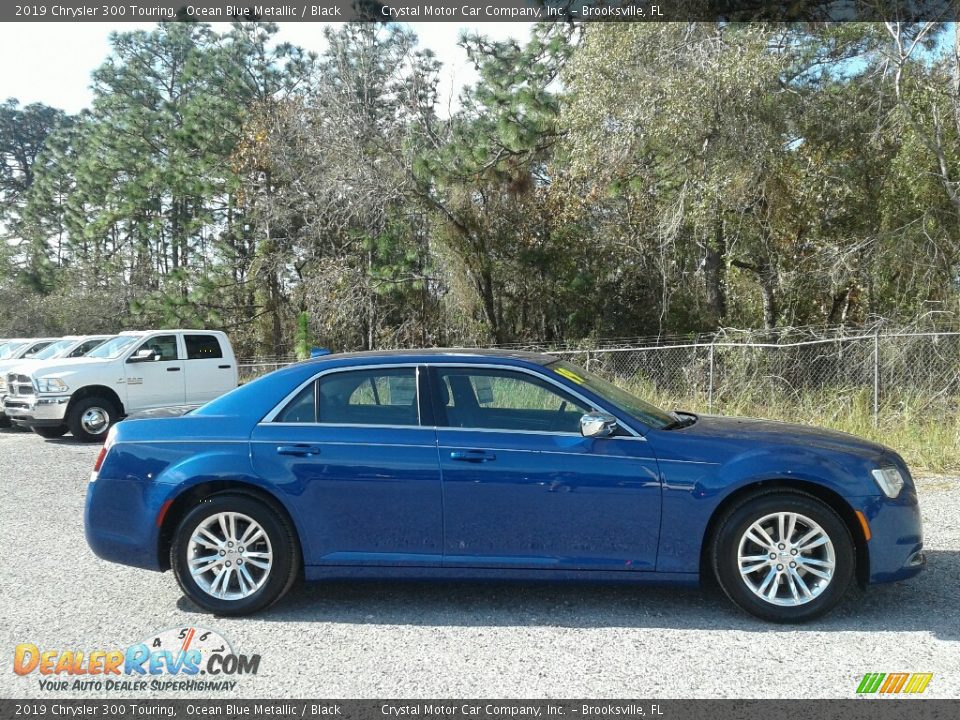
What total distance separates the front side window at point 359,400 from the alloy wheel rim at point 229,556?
0.70m

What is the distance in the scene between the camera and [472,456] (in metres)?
4.91

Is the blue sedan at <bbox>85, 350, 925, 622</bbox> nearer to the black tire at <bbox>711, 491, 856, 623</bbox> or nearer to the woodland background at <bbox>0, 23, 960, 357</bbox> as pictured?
the black tire at <bbox>711, 491, 856, 623</bbox>

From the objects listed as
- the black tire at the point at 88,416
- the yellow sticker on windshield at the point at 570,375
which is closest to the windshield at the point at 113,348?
the black tire at the point at 88,416

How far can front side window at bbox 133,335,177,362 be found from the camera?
14.1 metres

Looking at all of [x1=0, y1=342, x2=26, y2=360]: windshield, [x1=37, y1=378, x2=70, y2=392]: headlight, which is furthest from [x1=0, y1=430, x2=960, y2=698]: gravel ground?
[x1=0, y1=342, x2=26, y2=360]: windshield

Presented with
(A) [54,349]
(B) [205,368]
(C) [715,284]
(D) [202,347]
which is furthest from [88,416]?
(C) [715,284]

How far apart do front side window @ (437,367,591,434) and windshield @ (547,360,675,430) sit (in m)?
0.17

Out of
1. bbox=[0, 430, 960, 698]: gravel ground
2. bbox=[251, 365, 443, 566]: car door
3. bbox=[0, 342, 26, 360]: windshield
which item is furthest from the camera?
bbox=[0, 342, 26, 360]: windshield

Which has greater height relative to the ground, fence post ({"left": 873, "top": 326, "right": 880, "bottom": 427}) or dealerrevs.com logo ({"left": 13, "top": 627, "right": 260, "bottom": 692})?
fence post ({"left": 873, "top": 326, "right": 880, "bottom": 427})

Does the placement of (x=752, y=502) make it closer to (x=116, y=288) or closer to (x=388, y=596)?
(x=388, y=596)

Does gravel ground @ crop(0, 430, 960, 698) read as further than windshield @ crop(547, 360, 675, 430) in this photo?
No

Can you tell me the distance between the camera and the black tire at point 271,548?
496cm

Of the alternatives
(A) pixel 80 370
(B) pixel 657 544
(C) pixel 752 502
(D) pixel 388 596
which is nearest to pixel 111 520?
(D) pixel 388 596

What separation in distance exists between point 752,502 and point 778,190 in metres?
13.2
